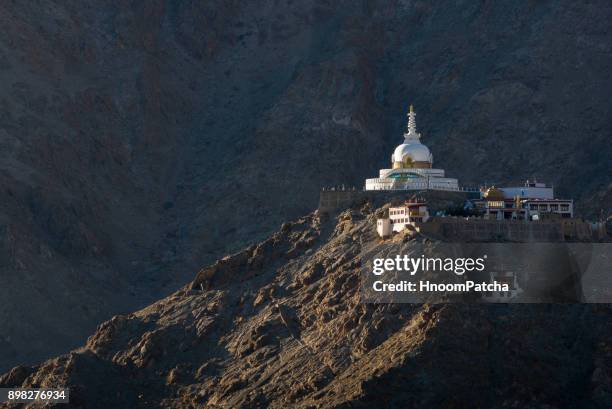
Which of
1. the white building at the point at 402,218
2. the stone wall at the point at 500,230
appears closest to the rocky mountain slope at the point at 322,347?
the white building at the point at 402,218

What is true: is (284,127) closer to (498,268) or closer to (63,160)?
(63,160)

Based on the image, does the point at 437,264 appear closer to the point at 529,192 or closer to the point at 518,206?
the point at 518,206

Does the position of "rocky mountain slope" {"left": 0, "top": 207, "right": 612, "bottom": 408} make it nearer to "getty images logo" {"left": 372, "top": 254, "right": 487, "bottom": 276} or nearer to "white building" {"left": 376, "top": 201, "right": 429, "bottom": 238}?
"white building" {"left": 376, "top": 201, "right": 429, "bottom": 238}

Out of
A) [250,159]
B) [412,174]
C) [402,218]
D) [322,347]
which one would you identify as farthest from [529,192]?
[250,159]

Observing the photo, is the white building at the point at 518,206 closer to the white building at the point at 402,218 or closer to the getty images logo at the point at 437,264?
the white building at the point at 402,218

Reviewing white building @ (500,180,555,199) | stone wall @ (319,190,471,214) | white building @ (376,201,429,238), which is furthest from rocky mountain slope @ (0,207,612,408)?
white building @ (500,180,555,199)
